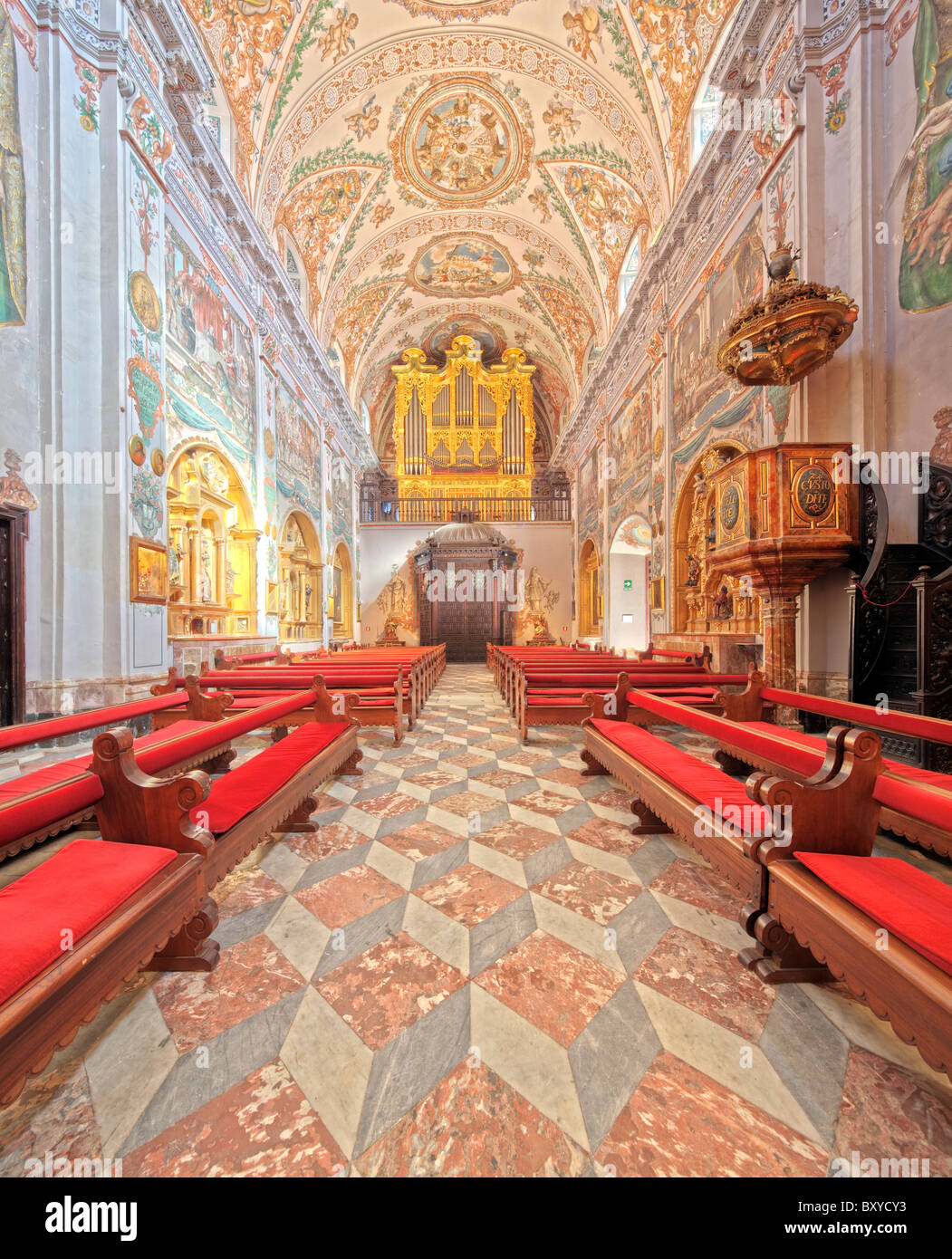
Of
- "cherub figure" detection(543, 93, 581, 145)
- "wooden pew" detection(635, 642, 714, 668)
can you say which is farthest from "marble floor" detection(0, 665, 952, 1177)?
"cherub figure" detection(543, 93, 581, 145)

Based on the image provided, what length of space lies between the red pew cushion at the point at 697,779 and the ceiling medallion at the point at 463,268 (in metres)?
16.4

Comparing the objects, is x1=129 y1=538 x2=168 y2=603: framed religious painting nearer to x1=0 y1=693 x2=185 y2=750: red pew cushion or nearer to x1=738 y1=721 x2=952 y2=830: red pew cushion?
x1=0 y1=693 x2=185 y2=750: red pew cushion

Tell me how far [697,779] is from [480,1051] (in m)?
1.62

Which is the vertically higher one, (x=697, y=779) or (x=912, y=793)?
(x=912, y=793)

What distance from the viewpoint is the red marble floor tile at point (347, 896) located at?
216 centimetres

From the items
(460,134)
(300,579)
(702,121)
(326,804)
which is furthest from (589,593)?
(326,804)

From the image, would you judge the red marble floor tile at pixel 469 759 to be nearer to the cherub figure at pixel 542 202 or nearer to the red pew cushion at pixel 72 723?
the red pew cushion at pixel 72 723

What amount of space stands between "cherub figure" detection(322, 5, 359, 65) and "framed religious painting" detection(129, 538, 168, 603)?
31.5 feet

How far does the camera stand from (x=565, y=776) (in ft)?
13.4

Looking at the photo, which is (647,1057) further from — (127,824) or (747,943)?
(127,824)

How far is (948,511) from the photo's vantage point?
4.46 metres

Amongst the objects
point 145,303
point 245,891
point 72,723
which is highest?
point 145,303

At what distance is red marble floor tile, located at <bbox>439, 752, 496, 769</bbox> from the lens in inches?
174

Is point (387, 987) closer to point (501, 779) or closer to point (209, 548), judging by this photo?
point (501, 779)
